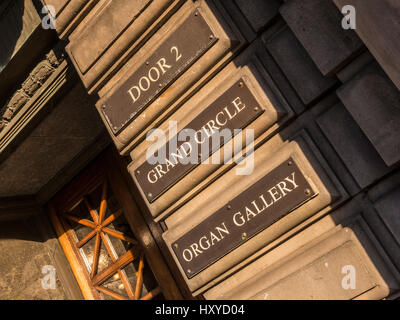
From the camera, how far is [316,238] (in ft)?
9.98

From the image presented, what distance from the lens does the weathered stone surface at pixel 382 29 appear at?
98.9 inches

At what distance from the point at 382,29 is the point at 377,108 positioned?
1.43ft

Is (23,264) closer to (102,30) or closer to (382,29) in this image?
(102,30)

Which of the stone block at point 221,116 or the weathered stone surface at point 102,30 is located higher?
the weathered stone surface at point 102,30

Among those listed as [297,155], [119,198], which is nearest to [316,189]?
[297,155]

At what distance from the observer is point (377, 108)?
2.79 meters

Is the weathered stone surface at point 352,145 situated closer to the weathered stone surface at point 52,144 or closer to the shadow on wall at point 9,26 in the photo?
the weathered stone surface at point 52,144

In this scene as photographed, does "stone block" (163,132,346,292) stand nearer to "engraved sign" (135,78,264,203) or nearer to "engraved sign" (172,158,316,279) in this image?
"engraved sign" (172,158,316,279)

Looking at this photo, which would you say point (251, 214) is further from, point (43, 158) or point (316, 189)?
point (43, 158)

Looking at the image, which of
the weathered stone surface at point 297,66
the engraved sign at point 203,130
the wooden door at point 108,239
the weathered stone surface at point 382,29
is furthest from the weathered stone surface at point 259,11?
the wooden door at point 108,239

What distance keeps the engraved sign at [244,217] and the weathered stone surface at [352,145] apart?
27cm

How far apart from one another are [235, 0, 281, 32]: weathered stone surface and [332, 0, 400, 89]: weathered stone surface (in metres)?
0.61

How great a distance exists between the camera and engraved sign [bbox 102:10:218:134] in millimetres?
3391

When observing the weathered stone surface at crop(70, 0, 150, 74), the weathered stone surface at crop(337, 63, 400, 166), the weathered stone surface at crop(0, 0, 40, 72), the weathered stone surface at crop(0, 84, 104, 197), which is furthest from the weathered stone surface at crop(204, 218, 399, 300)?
the weathered stone surface at crop(0, 0, 40, 72)
